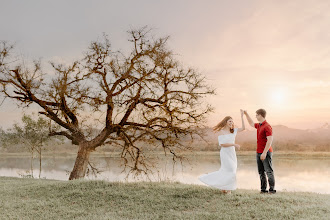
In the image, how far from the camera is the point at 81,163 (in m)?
16.5

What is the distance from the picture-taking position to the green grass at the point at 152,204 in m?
8.14

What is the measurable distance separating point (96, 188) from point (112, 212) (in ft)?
9.74

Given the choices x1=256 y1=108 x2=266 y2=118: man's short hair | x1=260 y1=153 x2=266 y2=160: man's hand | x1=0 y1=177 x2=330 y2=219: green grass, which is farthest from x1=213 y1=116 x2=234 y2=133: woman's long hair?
x1=0 y1=177 x2=330 y2=219: green grass

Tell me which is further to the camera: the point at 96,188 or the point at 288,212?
the point at 96,188

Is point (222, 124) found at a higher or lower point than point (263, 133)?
higher

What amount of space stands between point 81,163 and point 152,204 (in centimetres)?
804

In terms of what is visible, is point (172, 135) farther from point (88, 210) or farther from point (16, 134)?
point (16, 134)

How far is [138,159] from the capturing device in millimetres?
16641

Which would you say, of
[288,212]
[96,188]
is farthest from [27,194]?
[288,212]

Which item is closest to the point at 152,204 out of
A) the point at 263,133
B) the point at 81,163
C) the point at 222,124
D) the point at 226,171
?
the point at 226,171

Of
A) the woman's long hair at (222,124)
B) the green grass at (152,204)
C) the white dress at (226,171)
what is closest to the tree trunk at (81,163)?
the green grass at (152,204)

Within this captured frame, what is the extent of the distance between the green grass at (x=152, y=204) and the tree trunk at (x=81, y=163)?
407 cm

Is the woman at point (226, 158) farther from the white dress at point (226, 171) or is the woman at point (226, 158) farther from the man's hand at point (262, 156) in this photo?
the man's hand at point (262, 156)

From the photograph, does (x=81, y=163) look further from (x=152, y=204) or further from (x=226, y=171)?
(x=226, y=171)
